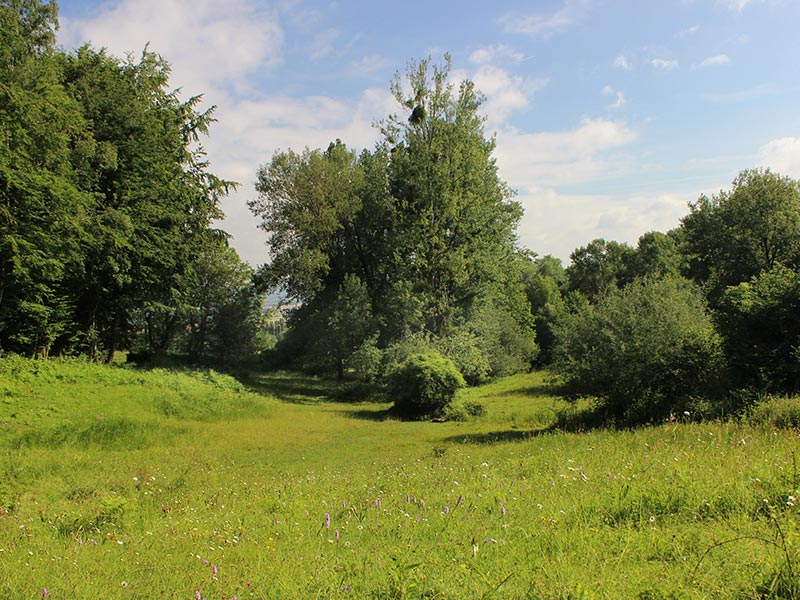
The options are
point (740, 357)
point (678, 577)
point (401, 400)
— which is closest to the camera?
point (678, 577)

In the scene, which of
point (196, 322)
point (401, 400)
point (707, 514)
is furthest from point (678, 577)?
point (196, 322)

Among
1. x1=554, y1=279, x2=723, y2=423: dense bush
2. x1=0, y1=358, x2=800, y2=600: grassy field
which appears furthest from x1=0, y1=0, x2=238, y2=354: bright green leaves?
x1=554, y1=279, x2=723, y2=423: dense bush

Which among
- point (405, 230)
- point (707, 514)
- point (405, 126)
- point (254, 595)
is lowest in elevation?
point (254, 595)

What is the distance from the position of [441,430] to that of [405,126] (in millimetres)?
24338

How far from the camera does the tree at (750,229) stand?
38.5 metres

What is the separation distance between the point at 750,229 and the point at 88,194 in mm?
48106

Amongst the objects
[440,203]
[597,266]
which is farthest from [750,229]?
[597,266]

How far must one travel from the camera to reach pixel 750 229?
39.7m

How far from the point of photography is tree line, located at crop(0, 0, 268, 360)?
21156 millimetres

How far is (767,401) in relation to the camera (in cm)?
1141

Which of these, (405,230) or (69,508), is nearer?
(69,508)

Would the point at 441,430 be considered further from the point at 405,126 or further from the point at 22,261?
the point at 405,126

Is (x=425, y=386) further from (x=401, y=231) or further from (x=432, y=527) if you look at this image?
(x=432, y=527)

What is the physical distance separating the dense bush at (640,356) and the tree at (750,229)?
26.9 meters
